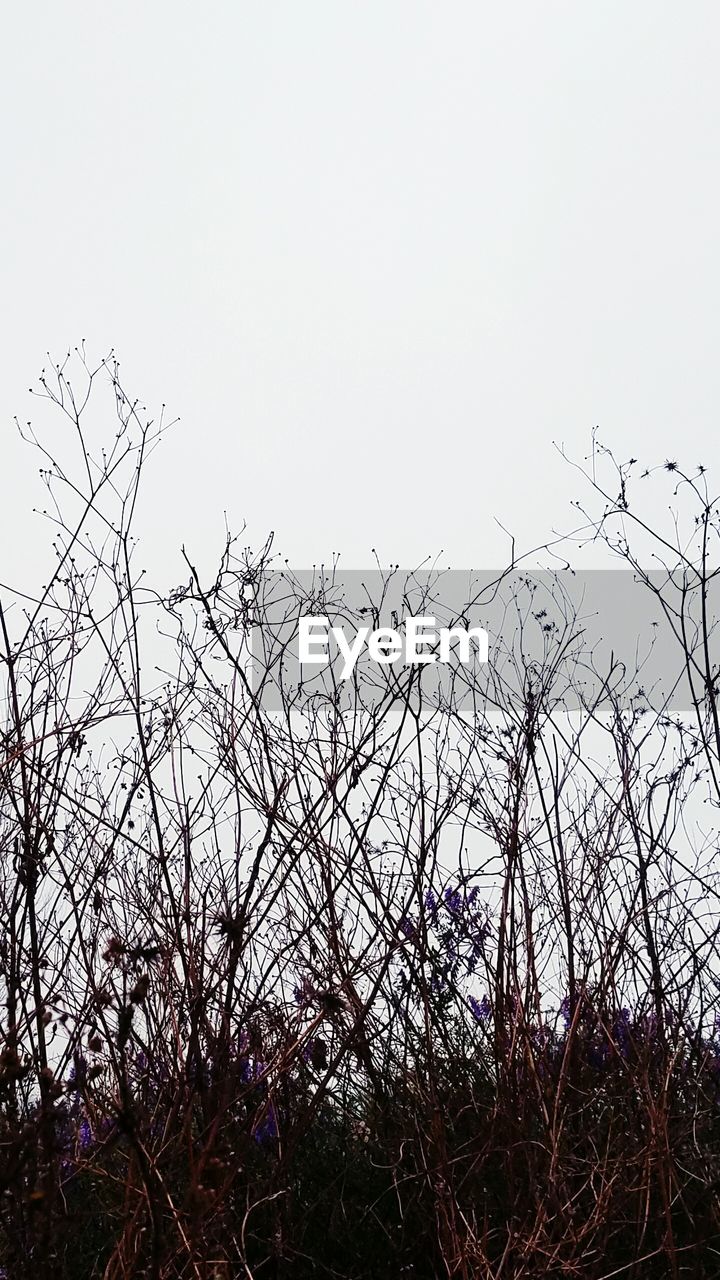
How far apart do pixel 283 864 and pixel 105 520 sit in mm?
1092

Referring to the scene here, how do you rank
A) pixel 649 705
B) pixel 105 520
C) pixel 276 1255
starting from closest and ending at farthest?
1. pixel 276 1255
2. pixel 105 520
3. pixel 649 705

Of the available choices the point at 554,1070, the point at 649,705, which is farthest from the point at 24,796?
the point at 649,705

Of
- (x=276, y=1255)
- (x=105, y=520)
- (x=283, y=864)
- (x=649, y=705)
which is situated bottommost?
(x=276, y=1255)

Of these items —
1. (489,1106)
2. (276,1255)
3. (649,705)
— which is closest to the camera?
(276,1255)

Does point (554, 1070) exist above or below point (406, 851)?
below

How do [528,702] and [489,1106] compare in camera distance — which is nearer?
[489,1106]

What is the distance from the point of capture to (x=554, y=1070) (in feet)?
9.96

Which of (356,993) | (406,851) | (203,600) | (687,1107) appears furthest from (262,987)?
(687,1107)

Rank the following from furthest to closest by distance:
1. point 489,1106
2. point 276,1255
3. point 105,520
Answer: point 105,520
point 489,1106
point 276,1255

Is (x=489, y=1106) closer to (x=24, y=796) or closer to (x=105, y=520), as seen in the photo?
(x=24, y=796)

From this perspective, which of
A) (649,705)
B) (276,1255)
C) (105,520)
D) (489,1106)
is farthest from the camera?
(649,705)

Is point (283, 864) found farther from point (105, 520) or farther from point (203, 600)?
point (105, 520)

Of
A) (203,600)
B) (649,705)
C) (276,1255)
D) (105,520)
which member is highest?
(105,520)

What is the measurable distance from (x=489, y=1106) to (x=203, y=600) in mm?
1563
